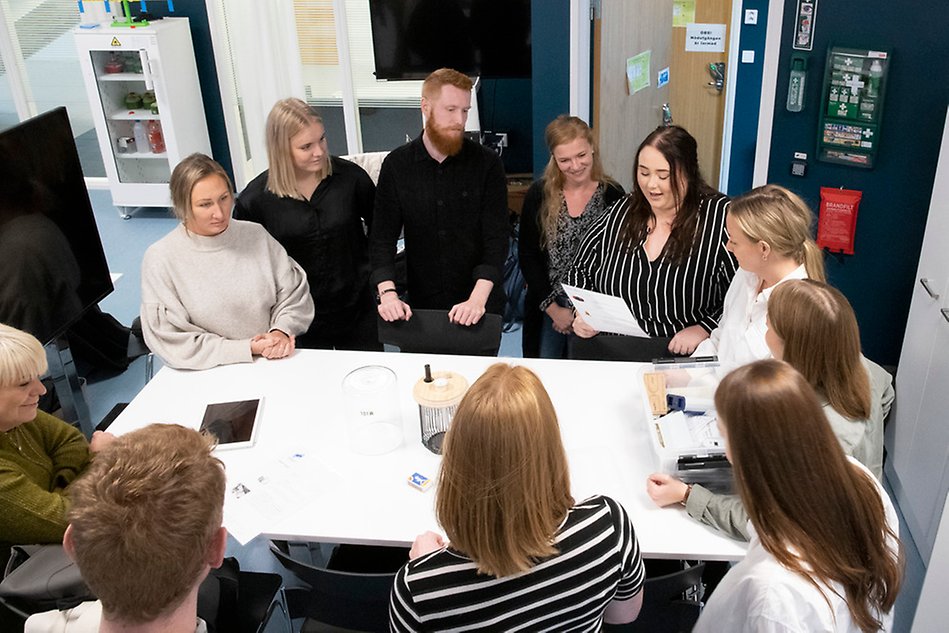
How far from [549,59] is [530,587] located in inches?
151

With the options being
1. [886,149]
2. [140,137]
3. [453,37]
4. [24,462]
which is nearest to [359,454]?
[24,462]

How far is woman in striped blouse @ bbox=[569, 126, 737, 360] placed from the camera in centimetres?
277

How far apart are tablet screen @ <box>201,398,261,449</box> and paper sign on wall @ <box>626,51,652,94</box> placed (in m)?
2.74

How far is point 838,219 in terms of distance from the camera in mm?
3717

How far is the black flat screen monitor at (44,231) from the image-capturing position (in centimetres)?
290

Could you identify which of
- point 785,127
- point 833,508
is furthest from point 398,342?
point 785,127

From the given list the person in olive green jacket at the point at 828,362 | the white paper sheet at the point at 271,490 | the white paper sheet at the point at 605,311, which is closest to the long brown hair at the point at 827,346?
the person in olive green jacket at the point at 828,362

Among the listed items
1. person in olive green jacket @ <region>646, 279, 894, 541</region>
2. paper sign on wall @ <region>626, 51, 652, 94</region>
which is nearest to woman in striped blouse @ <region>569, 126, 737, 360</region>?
person in olive green jacket @ <region>646, 279, 894, 541</region>

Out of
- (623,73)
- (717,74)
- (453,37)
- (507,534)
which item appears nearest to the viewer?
(507,534)

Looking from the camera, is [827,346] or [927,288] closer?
[827,346]

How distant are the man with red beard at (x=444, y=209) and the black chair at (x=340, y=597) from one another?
1.21 m

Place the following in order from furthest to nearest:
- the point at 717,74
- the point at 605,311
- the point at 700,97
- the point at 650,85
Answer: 1. the point at 700,97
2. the point at 717,74
3. the point at 650,85
4. the point at 605,311

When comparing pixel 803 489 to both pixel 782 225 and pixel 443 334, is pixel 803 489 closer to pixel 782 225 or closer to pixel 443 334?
pixel 782 225

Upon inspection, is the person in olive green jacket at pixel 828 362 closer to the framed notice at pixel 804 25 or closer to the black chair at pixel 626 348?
the black chair at pixel 626 348
